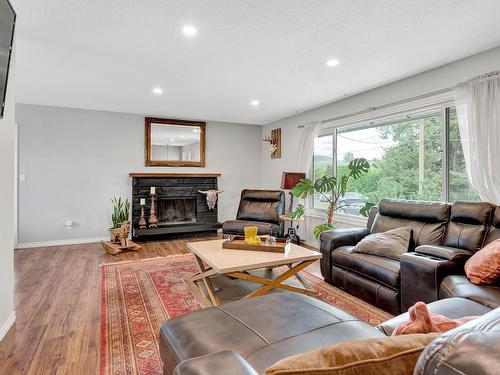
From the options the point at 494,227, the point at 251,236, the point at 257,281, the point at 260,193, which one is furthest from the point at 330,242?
the point at 260,193

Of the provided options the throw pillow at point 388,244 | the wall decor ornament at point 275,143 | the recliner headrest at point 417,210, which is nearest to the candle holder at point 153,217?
the wall decor ornament at point 275,143

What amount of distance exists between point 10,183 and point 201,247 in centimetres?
165

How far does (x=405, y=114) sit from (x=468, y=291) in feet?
8.06

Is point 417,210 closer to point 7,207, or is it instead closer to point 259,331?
point 259,331

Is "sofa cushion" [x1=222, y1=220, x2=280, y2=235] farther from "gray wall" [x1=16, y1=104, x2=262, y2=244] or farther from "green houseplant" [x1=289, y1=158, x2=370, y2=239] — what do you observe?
"gray wall" [x1=16, y1=104, x2=262, y2=244]

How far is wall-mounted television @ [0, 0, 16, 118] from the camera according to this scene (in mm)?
1767

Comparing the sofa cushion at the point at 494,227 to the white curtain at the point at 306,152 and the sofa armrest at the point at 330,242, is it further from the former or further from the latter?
the white curtain at the point at 306,152

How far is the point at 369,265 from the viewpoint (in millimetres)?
2611

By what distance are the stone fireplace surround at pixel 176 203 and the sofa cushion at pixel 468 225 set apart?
4.12 metres

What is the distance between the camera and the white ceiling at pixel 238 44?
2.09 metres

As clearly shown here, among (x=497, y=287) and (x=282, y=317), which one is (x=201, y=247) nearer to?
(x=282, y=317)

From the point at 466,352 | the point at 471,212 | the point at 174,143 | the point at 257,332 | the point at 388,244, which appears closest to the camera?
the point at 466,352

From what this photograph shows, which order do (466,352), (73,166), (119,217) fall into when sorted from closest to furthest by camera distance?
(466,352) → (119,217) → (73,166)

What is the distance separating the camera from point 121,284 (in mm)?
3096
